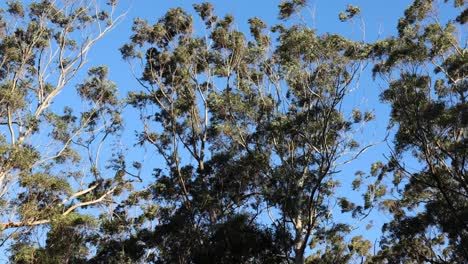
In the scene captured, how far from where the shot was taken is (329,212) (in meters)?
19.4

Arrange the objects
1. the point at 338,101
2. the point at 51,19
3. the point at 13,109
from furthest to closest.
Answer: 1. the point at 51,19
2. the point at 13,109
3. the point at 338,101

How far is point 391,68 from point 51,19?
1379cm

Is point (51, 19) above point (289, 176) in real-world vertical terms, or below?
above

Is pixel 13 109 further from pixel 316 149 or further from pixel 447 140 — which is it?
pixel 447 140

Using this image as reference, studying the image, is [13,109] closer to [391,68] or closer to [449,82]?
[391,68]

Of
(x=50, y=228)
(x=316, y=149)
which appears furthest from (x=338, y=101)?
(x=50, y=228)

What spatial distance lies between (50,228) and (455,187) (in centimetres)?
1367

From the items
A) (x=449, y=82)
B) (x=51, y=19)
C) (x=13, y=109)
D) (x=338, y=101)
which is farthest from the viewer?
(x=51, y=19)

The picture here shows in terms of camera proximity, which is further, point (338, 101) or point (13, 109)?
point (13, 109)

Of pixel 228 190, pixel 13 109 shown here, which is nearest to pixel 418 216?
pixel 228 190

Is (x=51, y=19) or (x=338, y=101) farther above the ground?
(x=51, y=19)

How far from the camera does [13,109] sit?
67.2ft

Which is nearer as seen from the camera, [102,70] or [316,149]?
[316,149]

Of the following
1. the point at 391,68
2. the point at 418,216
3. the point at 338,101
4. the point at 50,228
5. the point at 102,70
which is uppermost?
the point at 102,70
